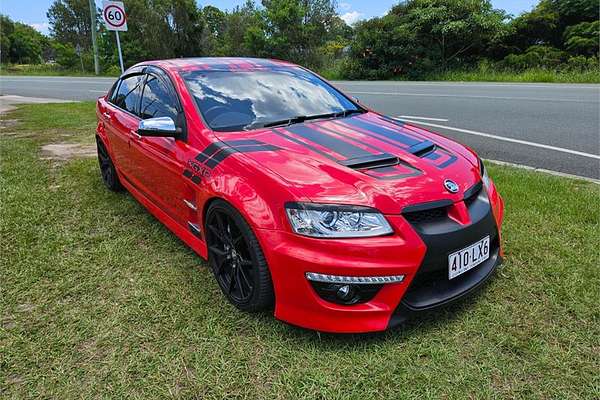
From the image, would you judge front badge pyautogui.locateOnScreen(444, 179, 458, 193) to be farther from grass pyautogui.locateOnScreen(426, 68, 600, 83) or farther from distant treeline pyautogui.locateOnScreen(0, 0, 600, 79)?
distant treeline pyautogui.locateOnScreen(0, 0, 600, 79)

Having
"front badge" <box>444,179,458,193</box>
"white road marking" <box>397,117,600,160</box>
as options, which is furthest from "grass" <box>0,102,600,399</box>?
"white road marking" <box>397,117,600,160</box>

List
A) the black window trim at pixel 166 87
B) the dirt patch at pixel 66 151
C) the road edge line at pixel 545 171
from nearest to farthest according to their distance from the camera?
the black window trim at pixel 166 87, the road edge line at pixel 545 171, the dirt patch at pixel 66 151

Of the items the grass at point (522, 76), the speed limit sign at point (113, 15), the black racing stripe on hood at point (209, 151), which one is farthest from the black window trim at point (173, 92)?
the grass at point (522, 76)

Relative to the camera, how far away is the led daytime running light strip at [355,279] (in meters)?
2.00

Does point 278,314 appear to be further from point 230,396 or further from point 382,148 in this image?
point 382,148

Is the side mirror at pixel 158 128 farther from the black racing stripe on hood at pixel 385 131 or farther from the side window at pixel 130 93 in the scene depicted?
the black racing stripe on hood at pixel 385 131

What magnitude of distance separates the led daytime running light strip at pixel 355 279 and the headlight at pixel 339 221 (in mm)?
194

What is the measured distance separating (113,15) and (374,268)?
32.8ft

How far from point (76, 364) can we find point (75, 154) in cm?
486

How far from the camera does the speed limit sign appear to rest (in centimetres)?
962

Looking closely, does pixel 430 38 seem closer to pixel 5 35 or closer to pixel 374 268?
pixel 374 268

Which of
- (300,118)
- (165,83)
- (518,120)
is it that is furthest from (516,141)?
(165,83)

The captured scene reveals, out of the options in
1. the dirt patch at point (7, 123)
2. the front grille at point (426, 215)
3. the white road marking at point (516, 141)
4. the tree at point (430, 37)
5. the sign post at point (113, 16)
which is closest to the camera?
the front grille at point (426, 215)

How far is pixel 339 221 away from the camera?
2035mm
